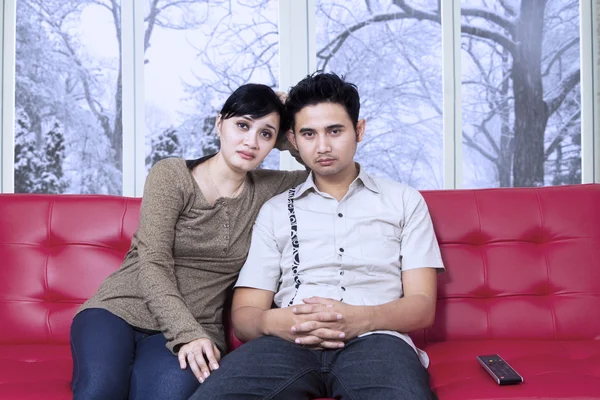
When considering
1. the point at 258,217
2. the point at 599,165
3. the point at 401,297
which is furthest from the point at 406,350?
the point at 599,165

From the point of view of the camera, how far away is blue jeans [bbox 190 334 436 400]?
1423 millimetres

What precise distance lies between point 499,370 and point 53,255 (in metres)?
1.40

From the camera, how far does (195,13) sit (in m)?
3.91

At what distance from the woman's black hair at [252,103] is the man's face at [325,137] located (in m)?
0.09

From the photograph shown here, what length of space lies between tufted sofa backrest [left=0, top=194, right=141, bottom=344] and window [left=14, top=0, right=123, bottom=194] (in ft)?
6.14

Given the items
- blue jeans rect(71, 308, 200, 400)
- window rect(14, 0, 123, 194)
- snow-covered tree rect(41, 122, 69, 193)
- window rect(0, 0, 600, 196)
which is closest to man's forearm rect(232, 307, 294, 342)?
blue jeans rect(71, 308, 200, 400)

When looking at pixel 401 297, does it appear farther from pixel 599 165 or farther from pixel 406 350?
pixel 599 165

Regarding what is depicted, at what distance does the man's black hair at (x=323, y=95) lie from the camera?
6.21ft

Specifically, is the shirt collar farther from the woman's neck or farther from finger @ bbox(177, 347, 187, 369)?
finger @ bbox(177, 347, 187, 369)

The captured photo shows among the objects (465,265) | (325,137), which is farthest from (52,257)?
(465,265)

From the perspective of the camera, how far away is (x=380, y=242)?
181 centimetres

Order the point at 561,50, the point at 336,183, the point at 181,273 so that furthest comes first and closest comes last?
the point at 561,50 → the point at 336,183 → the point at 181,273

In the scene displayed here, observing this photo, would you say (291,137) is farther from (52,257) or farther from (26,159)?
(26,159)

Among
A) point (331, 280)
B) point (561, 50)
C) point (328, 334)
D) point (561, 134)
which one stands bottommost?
point (328, 334)
